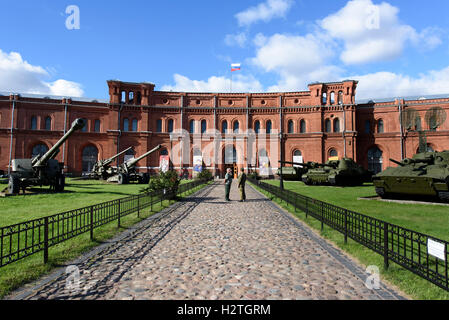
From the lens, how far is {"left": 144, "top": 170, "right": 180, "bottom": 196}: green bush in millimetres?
11727

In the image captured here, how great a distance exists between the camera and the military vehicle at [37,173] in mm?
13141

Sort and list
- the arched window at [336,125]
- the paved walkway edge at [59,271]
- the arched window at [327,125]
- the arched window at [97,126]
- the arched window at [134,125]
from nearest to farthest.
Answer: the paved walkway edge at [59,271] < the arched window at [336,125] < the arched window at [327,125] < the arched window at [134,125] < the arched window at [97,126]

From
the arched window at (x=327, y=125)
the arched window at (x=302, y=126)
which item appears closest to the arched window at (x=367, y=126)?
the arched window at (x=327, y=125)

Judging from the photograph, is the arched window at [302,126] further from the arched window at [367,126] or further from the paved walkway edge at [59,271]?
the paved walkway edge at [59,271]

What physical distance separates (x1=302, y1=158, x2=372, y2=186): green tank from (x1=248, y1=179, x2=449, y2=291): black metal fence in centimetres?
1181

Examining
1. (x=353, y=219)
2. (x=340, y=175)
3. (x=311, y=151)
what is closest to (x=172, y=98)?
(x=311, y=151)

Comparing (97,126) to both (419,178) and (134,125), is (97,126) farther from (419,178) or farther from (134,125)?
(419,178)

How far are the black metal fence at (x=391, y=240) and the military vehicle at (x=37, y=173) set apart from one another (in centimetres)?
1168

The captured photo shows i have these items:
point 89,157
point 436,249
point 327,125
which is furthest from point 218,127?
point 436,249

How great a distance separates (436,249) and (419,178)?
31.2 feet

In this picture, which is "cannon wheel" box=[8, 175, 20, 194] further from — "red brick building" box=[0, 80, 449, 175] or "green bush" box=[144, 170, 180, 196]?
"red brick building" box=[0, 80, 449, 175]

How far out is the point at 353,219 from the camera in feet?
17.5

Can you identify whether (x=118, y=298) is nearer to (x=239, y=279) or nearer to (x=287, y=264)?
(x=239, y=279)

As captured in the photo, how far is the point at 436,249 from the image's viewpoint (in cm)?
311
